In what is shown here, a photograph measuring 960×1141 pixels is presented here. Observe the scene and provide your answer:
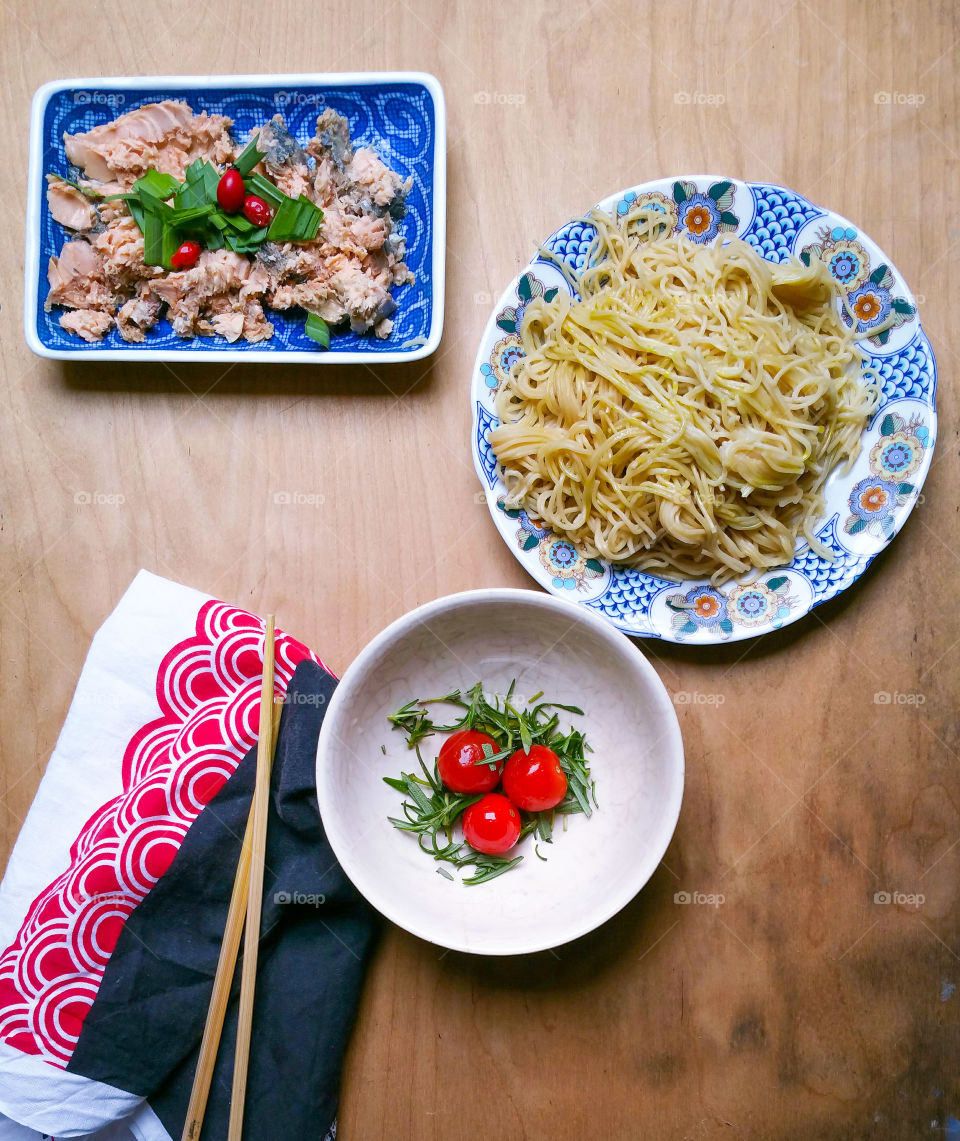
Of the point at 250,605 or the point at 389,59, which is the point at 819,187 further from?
the point at 250,605

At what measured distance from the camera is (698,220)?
194 cm

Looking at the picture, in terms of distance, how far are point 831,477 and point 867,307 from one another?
386 millimetres

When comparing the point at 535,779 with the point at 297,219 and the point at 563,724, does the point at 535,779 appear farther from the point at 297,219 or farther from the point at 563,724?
the point at 297,219

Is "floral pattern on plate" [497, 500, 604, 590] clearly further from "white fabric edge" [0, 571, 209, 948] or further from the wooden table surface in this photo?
"white fabric edge" [0, 571, 209, 948]

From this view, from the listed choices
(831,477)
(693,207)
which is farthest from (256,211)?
(831,477)

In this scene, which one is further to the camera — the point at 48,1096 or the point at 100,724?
the point at 100,724

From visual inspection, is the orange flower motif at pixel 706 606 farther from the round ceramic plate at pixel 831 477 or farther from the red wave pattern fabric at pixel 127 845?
the red wave pattern fabric at pixel 127 845

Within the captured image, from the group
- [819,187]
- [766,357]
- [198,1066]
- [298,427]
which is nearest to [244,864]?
[198,1066]

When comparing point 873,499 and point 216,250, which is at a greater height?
point 216,250

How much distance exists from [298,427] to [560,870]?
1.19 meters

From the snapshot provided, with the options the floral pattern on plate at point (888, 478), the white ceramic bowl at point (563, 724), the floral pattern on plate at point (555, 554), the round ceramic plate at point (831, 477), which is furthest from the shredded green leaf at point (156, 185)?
the floral pattern on plate at point (888, 478)

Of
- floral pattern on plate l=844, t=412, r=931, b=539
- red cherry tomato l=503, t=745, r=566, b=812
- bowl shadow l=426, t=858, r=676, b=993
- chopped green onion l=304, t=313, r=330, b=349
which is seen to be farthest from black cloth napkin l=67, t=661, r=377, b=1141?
floral pattern on plate l=844, t=412, r=931, b=539

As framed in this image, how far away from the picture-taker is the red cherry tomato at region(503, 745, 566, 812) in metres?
1.70

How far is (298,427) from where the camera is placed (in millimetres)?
2068
